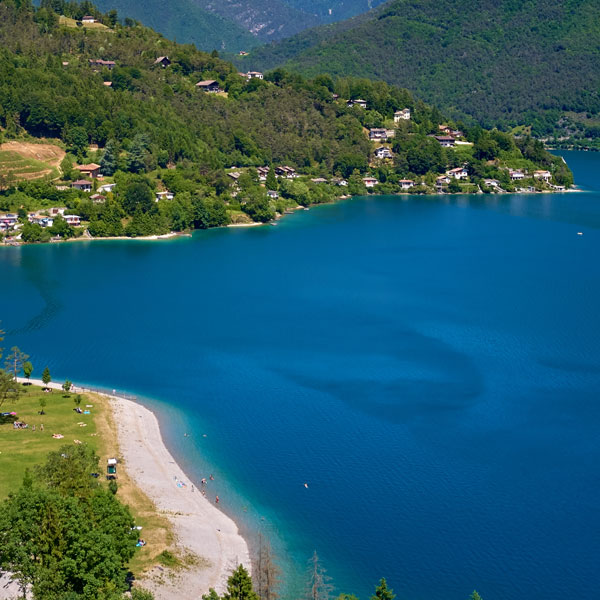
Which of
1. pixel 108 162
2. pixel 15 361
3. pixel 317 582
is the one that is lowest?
pixel 317 582

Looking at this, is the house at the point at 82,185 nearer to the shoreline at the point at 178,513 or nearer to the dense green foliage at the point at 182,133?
the dense green foliage at the point at 182,133

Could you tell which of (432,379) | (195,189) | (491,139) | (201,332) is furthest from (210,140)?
(432,379)

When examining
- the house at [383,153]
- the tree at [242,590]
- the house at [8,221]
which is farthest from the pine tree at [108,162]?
the tree at [242,590]

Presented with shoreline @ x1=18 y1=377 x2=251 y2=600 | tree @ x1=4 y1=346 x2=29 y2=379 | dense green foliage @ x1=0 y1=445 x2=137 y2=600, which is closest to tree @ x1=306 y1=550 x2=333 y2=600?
shoreline @ x1=18 y1=377 x2=251 y2=600

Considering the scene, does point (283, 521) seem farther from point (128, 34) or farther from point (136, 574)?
point (128, 34)

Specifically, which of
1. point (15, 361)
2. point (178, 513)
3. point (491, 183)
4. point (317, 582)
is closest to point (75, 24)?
point (491, 183)

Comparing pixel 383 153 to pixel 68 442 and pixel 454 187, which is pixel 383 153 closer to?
pixel 454 187
